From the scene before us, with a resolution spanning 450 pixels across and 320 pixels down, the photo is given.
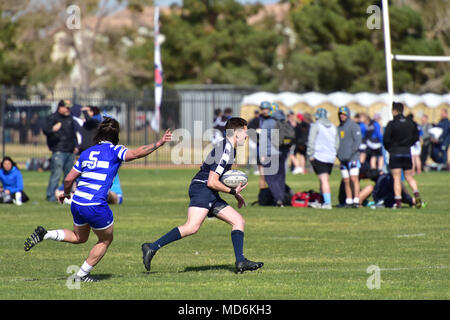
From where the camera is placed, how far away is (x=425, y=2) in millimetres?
52000

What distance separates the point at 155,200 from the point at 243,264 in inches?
435

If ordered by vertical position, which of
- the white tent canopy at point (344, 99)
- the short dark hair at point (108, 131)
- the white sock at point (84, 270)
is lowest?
the white sock at point (84, 270)

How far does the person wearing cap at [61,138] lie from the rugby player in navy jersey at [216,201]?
9634mm

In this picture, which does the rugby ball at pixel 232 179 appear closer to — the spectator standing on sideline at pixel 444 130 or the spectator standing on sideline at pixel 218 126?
the spectator standing on sideline at pixel 218 126

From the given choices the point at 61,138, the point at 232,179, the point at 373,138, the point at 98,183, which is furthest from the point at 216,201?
the point at 373,138

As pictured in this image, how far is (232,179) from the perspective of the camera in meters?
10.1

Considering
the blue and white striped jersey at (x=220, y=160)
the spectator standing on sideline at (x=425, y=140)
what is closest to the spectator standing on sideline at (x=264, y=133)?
the blue and white striped jersey at (x=220, y=160)

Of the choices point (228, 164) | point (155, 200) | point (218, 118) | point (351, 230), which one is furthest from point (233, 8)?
point (228, 164)

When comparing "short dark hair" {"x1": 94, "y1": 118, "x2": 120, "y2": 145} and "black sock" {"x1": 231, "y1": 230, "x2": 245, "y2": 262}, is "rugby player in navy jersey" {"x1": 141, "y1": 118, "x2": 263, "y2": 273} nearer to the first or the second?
"black sock" {"x1": 231, "y1": 230, "x2": 245, "y2": 262}

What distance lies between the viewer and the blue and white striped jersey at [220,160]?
33.2 ft

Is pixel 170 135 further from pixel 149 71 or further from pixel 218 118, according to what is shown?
pixel 149 71

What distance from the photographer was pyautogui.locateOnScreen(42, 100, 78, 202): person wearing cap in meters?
19.4

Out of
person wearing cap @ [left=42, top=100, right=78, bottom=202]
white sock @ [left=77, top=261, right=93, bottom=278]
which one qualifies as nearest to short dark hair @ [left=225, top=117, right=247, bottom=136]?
white sock @ [left=77, top=261, right=93, bottom=278]

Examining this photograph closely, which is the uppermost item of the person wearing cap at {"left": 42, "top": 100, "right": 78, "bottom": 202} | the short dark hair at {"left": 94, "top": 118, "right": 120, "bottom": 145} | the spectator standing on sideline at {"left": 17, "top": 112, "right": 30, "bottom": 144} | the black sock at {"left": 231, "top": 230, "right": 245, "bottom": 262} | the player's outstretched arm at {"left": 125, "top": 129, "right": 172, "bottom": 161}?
the spectator standing on sideline at {"left": 17, "top": 112, "right": 30, "bottom": 144}
